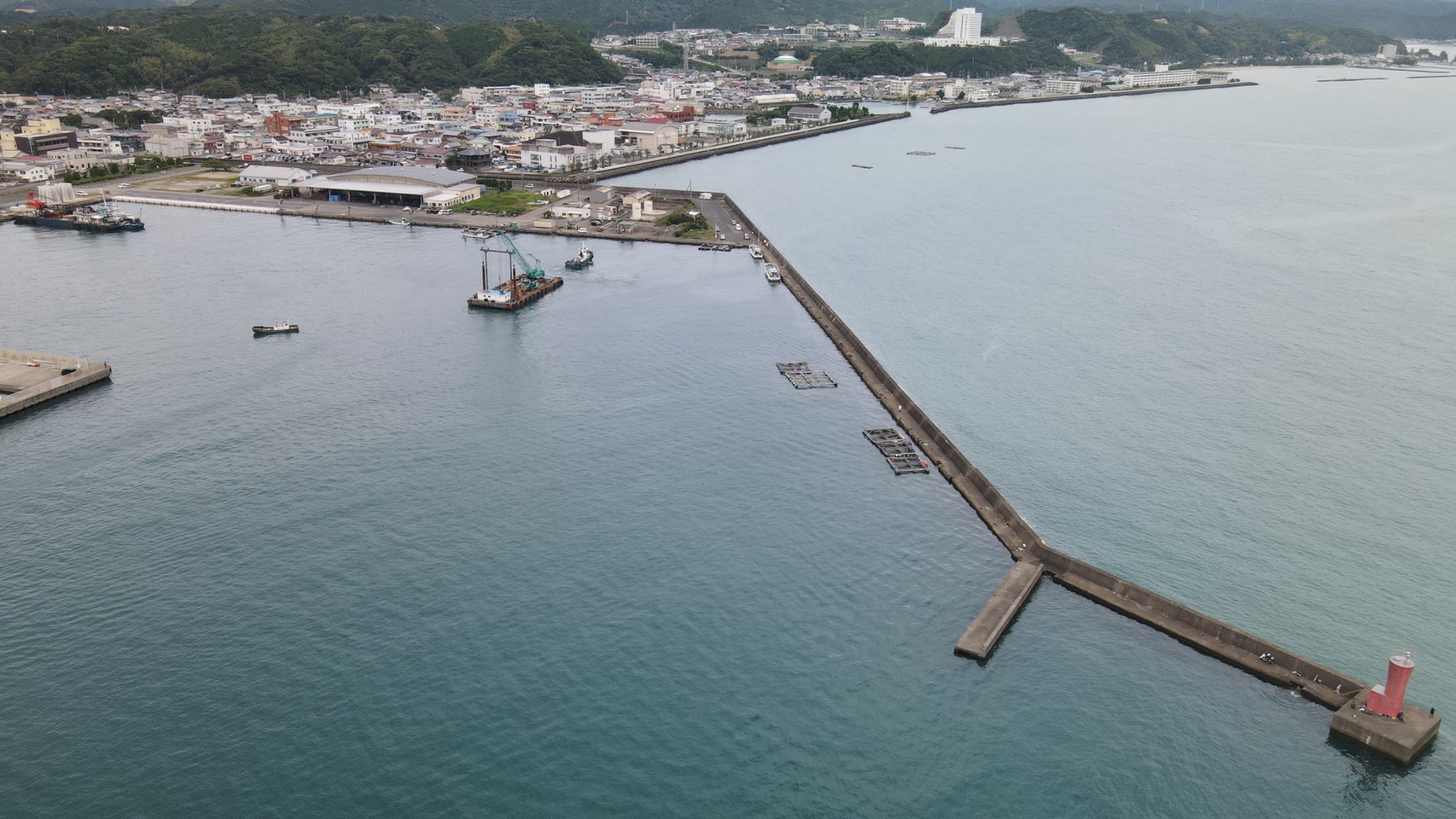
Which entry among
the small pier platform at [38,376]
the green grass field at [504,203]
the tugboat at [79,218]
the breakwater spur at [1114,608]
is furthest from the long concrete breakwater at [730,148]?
the breakwater spur at [1114,608]

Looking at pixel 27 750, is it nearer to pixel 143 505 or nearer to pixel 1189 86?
pixel 143 505

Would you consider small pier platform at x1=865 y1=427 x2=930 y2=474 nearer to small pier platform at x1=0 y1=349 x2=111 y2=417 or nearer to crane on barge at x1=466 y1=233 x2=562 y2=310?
crane on barge at x1=466 y1=233 x2=562 y2=310

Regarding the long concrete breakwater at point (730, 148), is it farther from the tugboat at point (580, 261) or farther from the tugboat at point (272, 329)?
the tugboat at point (272, 329)

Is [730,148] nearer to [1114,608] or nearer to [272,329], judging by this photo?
[272,329]

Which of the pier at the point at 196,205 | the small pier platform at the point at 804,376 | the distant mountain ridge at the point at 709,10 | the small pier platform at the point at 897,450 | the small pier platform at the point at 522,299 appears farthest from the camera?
the distant mountain ridge at the point at 709,10

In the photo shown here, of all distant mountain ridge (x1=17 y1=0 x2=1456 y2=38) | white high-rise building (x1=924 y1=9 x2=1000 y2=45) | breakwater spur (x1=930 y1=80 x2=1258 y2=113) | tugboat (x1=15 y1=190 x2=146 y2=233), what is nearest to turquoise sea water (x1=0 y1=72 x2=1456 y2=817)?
tugboat (x1=15 y1=190 x2=146 y2=233)

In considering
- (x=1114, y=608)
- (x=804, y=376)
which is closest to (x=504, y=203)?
(x=804, y=376)

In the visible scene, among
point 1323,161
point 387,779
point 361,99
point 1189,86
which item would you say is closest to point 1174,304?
point 387,779
